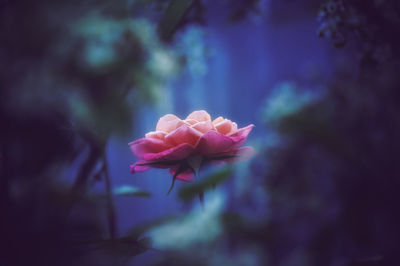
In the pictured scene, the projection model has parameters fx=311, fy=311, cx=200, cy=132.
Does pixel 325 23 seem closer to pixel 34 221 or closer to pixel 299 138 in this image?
pixel 34 221

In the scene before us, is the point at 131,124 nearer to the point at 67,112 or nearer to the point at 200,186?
the point at 67,112

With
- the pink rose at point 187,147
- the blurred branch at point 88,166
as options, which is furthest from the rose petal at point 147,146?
the blurred branch at point 88,166

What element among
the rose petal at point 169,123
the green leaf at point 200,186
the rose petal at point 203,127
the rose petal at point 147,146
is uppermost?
the rose petal at point 169,123

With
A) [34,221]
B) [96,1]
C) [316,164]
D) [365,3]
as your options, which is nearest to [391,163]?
[316,164]

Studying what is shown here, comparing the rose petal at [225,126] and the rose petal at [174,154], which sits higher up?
the rose petal at [225,126]

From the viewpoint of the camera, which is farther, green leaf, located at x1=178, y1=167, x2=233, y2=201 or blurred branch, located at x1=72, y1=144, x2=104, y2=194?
blurred branch, located at x1=72, y1=144, x2=104, y2=194

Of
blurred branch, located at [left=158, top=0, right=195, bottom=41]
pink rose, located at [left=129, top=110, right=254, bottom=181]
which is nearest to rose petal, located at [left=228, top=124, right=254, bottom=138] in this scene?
pink rose, located at [left=129, top=110, right=254, bottom=181]

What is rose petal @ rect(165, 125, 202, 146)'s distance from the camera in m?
0.31

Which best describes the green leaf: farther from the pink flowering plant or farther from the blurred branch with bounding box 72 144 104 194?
the blurred branch with bounding box 72 144 104 194

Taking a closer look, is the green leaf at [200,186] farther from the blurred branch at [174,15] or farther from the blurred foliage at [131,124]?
the blurred branch at [174,15]

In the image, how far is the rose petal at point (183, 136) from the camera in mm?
312

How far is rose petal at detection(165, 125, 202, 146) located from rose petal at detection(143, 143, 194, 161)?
13 millimetres

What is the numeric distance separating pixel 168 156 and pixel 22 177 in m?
0.19

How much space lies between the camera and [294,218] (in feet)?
4.82
